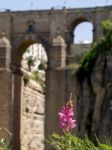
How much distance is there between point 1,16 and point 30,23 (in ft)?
5.45

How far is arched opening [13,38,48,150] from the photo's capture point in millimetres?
33781

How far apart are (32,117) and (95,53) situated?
10.5 m

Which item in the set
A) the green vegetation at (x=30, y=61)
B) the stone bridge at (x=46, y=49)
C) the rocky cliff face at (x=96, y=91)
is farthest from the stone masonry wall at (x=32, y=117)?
the rocky cliff face at (x=96, y=91)

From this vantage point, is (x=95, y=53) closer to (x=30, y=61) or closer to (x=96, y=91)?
(x=96, y=91)

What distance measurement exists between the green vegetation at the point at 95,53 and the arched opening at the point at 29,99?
514 cm

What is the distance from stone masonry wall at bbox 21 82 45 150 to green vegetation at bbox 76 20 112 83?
18.8 ft

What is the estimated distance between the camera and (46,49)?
3453 centimetres

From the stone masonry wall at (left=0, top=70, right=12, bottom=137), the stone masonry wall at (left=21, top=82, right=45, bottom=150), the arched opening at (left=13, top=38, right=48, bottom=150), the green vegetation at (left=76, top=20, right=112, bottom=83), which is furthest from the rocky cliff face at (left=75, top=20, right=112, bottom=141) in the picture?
the stone masonry wall at (left=21, top=82, right=45, bottom=150)

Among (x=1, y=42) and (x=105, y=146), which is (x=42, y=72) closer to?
(x=1, y=42)

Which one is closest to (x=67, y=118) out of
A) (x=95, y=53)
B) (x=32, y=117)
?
(x=95, y=53)

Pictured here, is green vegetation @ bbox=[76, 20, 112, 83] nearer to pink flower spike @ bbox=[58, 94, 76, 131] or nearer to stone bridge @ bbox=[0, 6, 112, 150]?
stone bridge @ bbox=[0, 6, 112, 150]

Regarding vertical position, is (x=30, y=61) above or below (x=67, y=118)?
above

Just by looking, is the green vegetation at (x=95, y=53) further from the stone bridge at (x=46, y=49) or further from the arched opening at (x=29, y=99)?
the arched opening at (x=29, y=99)

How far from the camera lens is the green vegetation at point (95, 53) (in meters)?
29.2
